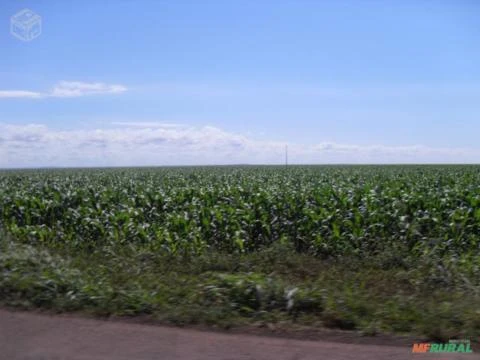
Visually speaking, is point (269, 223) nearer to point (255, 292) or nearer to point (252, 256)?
point (252, 256)

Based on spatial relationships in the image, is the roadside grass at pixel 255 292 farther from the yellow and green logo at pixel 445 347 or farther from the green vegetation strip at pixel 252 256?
the yellow and green logo at pixel 445 347

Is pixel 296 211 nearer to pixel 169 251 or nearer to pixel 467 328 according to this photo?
pixel 169 251

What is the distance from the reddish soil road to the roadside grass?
0.37 meters

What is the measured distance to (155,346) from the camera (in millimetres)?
4344

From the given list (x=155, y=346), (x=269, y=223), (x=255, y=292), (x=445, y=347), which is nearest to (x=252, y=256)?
(x=269, y=223)

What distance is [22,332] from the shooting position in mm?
4797

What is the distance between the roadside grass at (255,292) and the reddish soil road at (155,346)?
366 mm

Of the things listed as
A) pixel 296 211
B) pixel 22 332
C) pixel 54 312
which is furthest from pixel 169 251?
pixel 22 332

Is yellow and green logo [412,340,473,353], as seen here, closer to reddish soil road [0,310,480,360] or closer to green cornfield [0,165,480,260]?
reddish soil road [0,310,480,360]

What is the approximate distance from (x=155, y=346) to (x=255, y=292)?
5.08 feet

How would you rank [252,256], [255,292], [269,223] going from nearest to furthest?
[255,292], [252,256], [269,223]

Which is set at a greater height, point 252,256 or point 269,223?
point 269,223

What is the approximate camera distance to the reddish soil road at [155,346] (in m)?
4.10

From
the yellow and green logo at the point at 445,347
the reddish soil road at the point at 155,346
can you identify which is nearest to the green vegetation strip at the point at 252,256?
the yellow and green logo at the point at 445,347
